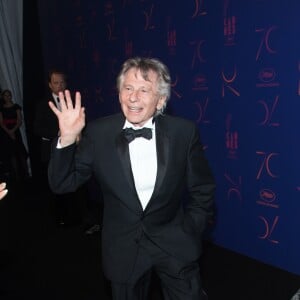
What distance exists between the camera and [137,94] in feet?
5.81

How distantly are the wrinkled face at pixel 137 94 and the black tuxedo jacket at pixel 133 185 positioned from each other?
0.33ft

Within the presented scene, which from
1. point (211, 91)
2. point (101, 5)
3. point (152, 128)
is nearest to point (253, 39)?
point (211, 91)

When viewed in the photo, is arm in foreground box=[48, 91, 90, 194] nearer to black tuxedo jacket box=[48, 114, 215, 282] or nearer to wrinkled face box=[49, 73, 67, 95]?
black tuxedo jacket box=[48, 114, 215, 282]

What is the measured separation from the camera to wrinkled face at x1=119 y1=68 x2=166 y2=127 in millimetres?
1772

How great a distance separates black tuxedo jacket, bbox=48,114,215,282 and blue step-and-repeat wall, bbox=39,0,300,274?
105cm

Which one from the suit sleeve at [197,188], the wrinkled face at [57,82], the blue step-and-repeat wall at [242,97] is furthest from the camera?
the wrinkled face at [57,82]

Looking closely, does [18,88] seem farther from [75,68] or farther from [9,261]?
[9,261]

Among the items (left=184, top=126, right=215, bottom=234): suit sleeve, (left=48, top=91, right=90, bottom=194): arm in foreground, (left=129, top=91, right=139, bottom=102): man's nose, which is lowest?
(left=184, top=126, right=215, bottom=234): suit sleeve

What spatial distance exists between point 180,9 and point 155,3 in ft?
1.10

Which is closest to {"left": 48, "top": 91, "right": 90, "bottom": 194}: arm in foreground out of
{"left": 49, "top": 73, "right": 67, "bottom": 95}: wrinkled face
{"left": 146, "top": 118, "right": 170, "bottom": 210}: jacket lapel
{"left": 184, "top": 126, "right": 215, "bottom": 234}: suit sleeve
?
{"left": 146, "top": 118, "right": 170, "bottom": 210}: jacket lapel

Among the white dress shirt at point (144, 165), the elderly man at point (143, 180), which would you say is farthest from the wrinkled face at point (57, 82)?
the white dress shirt at point (144, 165)

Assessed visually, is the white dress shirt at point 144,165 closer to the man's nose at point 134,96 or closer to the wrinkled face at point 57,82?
the man's nose at point 134,96

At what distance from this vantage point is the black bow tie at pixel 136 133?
1774 mm

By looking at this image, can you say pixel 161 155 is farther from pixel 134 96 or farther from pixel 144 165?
pixel 134 96
